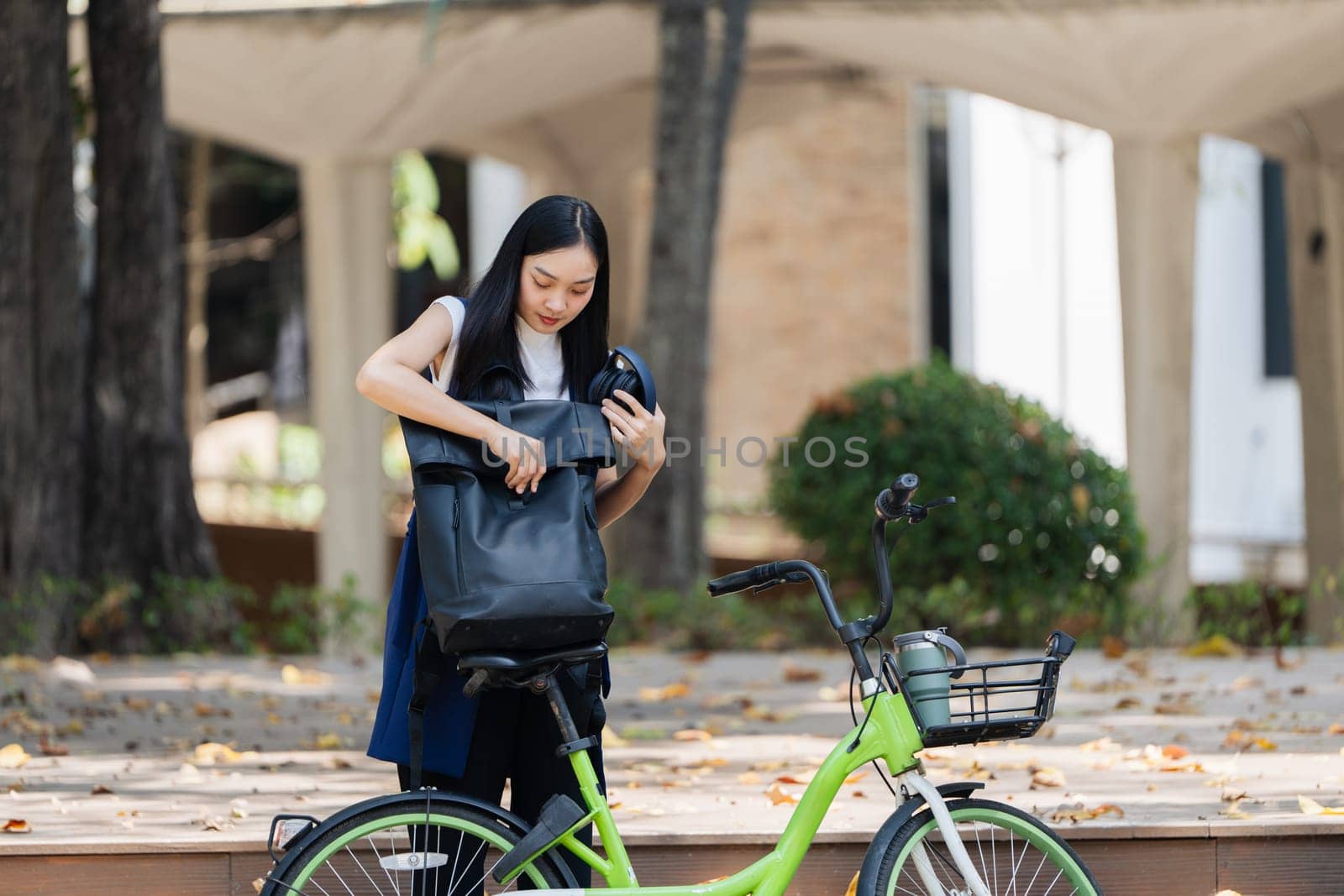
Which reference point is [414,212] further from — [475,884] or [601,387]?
[475,884]

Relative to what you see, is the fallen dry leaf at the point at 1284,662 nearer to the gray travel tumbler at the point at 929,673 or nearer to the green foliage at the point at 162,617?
the gray travel tumbler at the point at 929,673

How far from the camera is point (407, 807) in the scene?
113 inches

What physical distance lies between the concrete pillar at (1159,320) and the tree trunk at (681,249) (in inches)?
89.1

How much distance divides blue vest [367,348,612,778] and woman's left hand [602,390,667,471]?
0.10 meters

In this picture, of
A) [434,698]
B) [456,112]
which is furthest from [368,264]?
[434,698]

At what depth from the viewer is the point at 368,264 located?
1022cm

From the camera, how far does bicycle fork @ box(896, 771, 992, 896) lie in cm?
292

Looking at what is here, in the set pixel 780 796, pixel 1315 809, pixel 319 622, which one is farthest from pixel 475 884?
pixel 319 622

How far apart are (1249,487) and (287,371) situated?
11.1 m

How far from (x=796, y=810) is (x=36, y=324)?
5.03m

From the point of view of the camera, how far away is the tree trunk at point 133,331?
7508mm

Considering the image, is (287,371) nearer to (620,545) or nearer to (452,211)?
(452,211)

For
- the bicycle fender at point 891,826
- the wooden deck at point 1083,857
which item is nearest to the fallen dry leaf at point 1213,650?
the wooden deck at point 1083,857

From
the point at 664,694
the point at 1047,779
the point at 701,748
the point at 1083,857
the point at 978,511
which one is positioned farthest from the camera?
the point at 978,511
